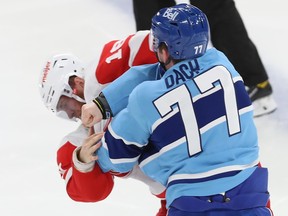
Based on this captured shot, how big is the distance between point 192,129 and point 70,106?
0.56m

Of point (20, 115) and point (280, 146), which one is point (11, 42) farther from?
point (280, 146)

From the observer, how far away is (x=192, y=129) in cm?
148

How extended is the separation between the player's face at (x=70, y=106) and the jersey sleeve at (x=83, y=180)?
12 cm

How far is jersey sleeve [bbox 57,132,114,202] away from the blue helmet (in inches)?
14.0

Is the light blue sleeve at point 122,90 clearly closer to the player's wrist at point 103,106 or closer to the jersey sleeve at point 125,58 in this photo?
the player's wrist at point 103,106

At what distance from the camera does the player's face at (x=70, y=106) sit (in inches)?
76.4

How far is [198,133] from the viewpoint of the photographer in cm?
148

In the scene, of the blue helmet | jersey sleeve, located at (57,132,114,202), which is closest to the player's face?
jersey sleeve, located at (57,132,114,202)

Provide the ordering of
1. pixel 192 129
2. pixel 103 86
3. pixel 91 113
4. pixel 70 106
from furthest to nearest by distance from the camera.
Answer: pixel 70 106, pixel 103 86, pixel 91 113, pixel 192 129

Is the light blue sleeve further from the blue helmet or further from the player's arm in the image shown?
the blue helmet

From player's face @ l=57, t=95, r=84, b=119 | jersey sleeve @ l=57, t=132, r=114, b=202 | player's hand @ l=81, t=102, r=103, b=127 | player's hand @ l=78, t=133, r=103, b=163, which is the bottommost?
jersey sleeve @ l=57, t=132, r=114, b=202

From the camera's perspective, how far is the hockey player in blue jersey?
58.1 inches

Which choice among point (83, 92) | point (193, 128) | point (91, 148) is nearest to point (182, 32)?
point (193, 128)

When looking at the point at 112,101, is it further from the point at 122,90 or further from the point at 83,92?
the point at 83,92
